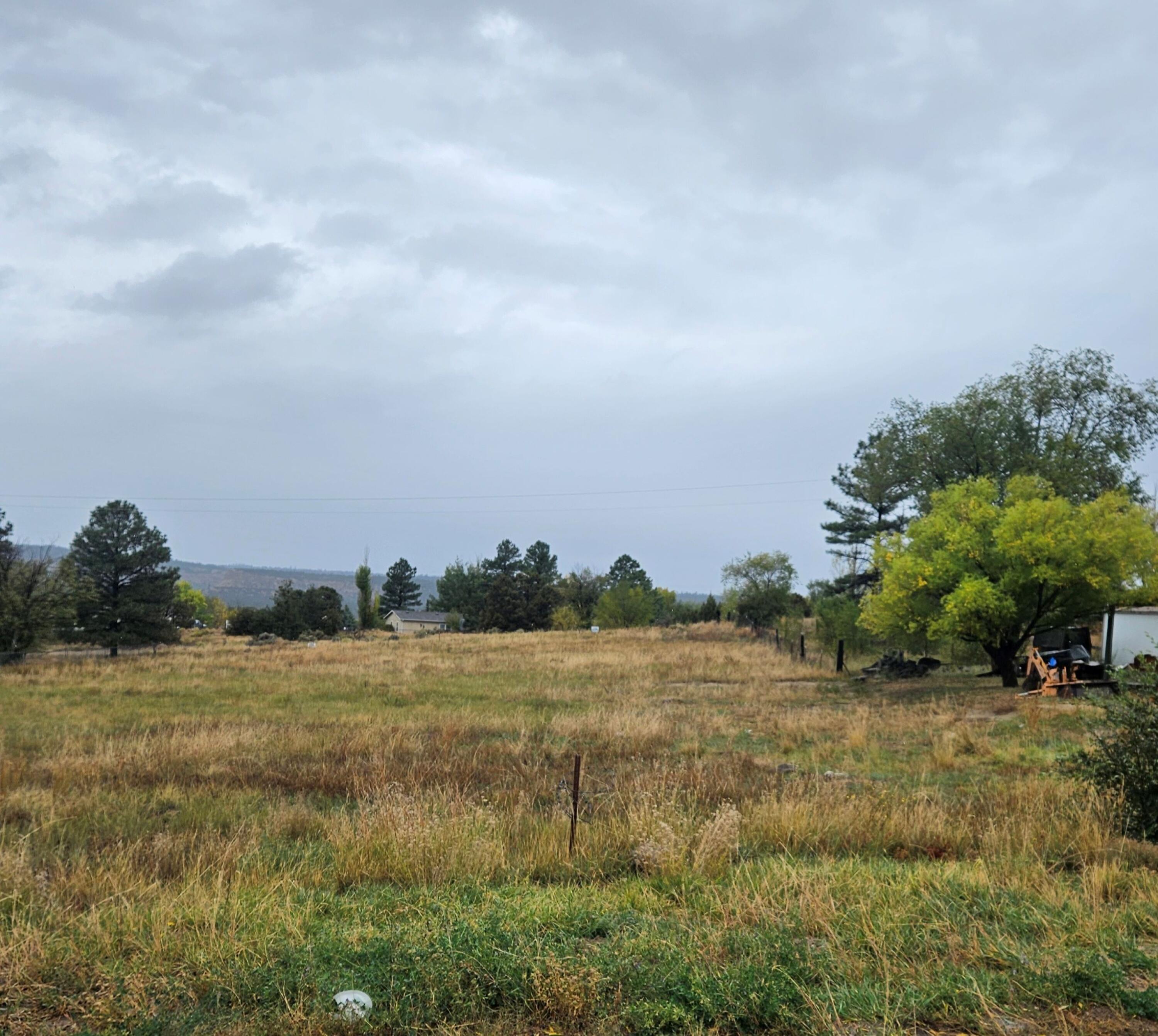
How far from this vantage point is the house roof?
114 m

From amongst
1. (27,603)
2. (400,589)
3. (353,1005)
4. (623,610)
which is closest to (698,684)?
(353,1005)

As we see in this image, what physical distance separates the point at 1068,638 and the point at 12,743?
30.0 m

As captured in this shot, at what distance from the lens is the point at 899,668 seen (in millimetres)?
30328

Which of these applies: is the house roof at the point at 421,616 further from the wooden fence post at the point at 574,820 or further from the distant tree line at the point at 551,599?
the wooden fence post at the point at 574,820

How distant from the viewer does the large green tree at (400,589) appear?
130000 millimetres

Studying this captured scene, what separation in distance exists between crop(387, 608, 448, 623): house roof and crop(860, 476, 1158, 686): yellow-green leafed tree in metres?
90.4

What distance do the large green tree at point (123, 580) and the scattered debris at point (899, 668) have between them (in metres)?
36.2

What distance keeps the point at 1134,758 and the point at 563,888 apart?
517 centimetres

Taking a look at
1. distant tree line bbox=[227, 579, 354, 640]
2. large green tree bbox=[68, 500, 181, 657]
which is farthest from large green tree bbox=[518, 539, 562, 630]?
large green tree bbox=[68, 500, 181, 657]

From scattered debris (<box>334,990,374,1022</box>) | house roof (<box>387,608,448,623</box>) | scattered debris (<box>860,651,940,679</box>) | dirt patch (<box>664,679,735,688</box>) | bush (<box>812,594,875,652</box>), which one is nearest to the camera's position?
scattered debris (<box>334,990,374,1022</box>)

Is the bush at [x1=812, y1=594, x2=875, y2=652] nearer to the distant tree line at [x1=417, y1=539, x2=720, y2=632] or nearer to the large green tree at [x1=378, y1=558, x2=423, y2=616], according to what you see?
the distant tree line at [x1=417, y1=539, x2=720, y2=632]

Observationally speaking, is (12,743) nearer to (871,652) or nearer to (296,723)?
(296,723)

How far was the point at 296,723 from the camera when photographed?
16812mm

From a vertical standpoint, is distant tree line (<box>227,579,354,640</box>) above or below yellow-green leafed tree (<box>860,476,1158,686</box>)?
below
